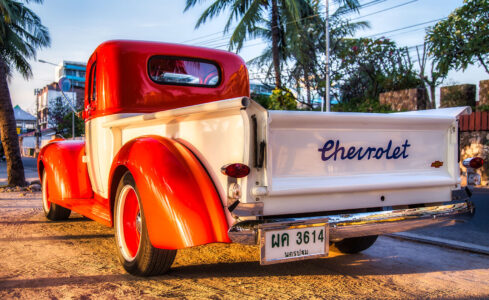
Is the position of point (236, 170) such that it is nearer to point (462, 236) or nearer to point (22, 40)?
point (462, 236)

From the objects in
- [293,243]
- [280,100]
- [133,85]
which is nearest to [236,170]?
[293,243]

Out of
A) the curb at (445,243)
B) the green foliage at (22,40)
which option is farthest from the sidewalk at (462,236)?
the green foliage at (22,40)

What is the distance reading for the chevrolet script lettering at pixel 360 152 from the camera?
2.93 metres

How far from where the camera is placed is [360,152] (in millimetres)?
3053

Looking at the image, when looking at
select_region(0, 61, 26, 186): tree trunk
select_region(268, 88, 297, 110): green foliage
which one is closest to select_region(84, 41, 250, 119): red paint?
select_region(0, 61, 26, 186): tree trunk

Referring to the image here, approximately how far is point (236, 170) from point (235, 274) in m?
1.18

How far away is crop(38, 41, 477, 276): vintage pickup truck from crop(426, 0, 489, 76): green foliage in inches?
378

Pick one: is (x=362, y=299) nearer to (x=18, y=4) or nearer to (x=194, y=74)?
(x=194, y=74)

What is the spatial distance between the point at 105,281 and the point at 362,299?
1767 millimetres

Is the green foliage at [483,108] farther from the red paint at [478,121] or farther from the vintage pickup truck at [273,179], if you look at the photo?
the vintage pickup truck at [273,179]

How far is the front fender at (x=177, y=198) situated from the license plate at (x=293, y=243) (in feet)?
0.84

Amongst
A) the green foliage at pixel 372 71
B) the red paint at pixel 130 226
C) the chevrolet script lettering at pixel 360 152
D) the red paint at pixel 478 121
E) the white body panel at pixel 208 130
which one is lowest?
the red paint at pixel 130 226

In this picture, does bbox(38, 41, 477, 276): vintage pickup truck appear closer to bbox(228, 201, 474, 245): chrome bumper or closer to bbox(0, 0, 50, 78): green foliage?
bbox(228, 201, 474, 245): chrome bumper

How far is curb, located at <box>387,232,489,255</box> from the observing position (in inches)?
164
